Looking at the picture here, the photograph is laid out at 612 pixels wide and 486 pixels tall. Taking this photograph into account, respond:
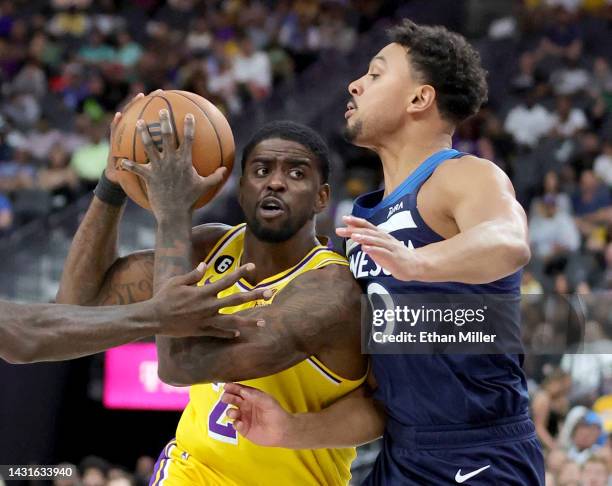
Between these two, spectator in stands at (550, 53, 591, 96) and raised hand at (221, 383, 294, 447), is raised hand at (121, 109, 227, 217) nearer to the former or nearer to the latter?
raised hand at (221, 383, 294, 447)

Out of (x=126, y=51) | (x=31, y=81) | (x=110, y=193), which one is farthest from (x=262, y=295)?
(x=126, y=51)

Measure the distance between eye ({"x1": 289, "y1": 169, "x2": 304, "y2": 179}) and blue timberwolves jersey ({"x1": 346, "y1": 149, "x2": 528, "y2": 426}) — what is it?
43 cm

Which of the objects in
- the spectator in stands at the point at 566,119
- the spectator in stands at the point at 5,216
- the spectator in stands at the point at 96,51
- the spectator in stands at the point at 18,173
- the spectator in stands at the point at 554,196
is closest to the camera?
the spectator in stands at the point at 554,196

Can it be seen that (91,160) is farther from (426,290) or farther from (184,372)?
(426,290)

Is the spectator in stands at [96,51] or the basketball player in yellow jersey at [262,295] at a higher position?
the spectator in stands at [96,51]

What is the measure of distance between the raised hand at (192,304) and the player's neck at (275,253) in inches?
23.6

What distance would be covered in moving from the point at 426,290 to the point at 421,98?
0.83 m

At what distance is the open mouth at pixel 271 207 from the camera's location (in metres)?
4.31

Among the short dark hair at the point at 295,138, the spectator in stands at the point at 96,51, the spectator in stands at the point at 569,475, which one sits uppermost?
the spectator in stands at the point at 96,51

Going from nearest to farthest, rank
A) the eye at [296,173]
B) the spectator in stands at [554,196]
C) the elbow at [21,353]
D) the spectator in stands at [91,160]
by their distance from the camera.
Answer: the elbow at [21,353] → the eye at [296,173] → the spectator in stands at [554,196] → the spectator in stands at [91,160]

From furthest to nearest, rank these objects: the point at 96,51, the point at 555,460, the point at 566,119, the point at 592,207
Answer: the point at 96,51, the point at 566,119, the point at 592,207, the point at 555,460

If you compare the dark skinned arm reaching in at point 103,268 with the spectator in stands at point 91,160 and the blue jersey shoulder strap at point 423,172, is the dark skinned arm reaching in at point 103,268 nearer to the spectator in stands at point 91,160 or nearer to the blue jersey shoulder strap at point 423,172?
the blue jersey shoulder strap at point 423,172

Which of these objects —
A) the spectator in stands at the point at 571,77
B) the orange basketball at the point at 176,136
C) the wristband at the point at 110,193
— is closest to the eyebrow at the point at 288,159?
the orange basketball at the point at 176,136

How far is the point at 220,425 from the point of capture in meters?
4.32
